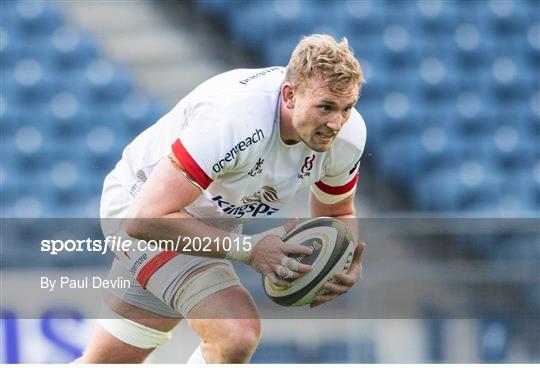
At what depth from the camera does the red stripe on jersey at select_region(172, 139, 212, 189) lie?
9.48ft

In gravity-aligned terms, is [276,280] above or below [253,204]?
below

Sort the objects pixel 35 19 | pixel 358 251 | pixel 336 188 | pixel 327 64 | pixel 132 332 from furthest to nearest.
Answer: pixel 35 19 < pixel 132 332 < pixel 336 188 < pixel 358 251 < pixel 327 64

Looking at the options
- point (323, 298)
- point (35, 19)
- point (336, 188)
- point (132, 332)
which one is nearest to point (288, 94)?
point (336, 188)

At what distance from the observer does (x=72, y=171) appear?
659 centimetres

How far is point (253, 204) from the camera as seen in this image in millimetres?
3232

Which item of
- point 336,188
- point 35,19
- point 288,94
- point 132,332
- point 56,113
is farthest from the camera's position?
point 35,19

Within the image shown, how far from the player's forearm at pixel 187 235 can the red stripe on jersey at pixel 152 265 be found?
0.40 ft

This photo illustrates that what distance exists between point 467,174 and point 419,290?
6.30ft

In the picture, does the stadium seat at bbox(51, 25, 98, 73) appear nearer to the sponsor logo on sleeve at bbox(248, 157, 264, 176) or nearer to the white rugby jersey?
the white rugby jersey

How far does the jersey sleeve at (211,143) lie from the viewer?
2896mm

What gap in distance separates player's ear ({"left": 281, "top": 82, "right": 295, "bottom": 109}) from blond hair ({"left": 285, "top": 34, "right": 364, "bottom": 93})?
49mm

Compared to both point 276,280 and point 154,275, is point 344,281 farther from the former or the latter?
point 154,275

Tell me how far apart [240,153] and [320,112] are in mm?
282

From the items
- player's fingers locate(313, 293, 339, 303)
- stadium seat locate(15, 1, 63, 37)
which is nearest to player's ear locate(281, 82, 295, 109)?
player's fingers locate(313, 293, 339, 303)
